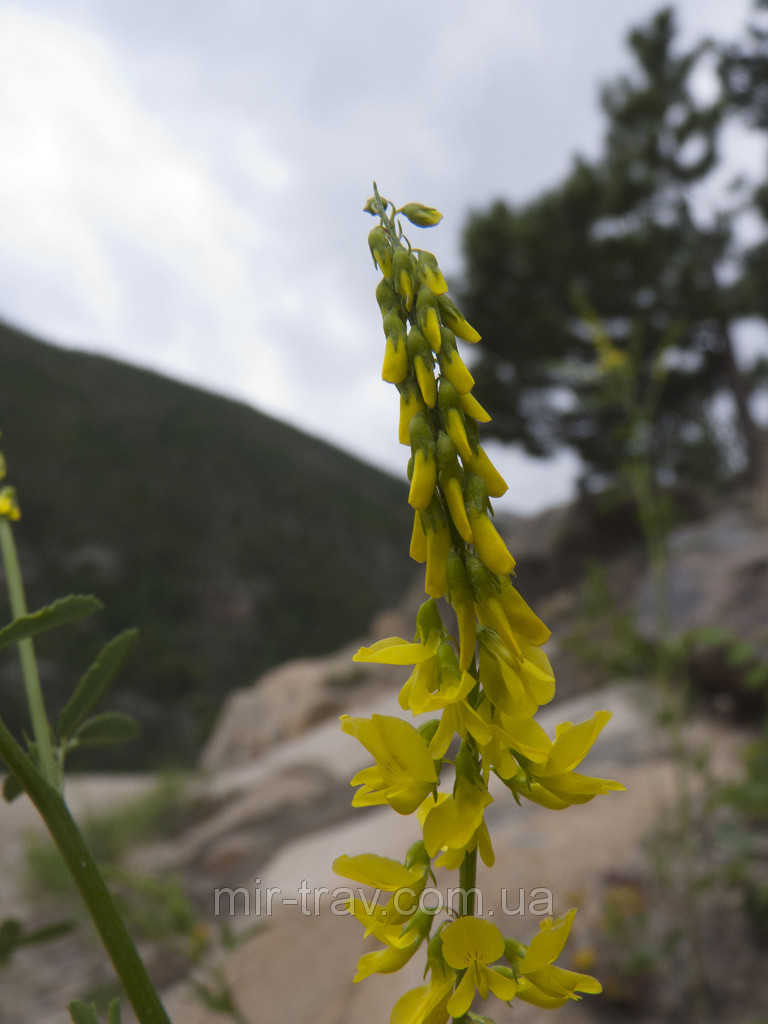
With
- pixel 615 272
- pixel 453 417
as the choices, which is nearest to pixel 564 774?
pixel 453 417

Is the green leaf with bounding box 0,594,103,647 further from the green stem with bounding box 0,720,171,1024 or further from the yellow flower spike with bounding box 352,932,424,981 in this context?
the yellow flower spike with bounding box 352,932,424,981

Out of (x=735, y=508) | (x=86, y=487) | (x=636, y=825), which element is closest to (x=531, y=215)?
(x=735, y=508)

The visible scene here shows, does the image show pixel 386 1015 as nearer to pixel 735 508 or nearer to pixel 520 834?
pixel 520 834

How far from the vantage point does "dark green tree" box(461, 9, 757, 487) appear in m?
11.5

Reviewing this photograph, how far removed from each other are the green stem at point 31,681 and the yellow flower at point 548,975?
325mm

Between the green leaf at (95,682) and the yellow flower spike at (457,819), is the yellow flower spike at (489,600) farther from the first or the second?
the green leaf at (95,682)

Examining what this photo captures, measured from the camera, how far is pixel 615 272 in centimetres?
1148

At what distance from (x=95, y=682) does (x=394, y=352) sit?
0.39m

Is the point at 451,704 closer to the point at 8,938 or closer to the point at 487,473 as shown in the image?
the point at 487,473

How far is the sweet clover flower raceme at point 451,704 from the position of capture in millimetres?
430

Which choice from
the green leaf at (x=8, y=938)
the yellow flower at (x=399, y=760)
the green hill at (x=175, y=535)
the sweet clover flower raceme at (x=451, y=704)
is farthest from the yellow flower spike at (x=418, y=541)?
the green hill at (x=175, y=535)

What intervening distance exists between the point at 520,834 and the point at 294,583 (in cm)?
1897

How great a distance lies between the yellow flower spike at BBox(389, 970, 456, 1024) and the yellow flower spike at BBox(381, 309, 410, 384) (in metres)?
0.37

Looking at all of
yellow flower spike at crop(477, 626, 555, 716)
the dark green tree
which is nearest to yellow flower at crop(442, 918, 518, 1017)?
yellow flower spike at crop(477, 626, 555, 716)
